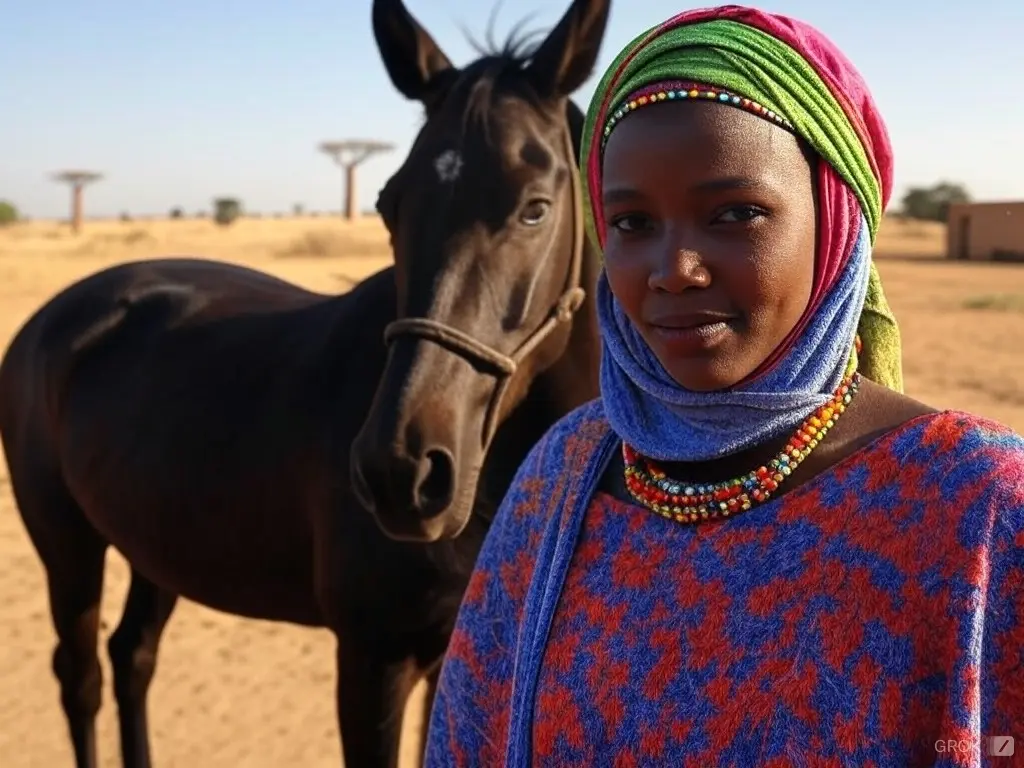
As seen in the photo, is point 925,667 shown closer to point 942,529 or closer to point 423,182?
point 942,529

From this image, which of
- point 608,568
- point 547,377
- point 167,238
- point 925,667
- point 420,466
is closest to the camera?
point 925,667

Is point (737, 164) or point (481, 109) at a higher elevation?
point (481, 109)

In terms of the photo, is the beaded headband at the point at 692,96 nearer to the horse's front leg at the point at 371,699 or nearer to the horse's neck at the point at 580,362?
the horse's neck at the point at 580,362

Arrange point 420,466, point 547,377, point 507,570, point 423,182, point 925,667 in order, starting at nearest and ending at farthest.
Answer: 1. point 925,667
2. point 507,570
3. point 420,466
4. point 423,182
5. point 547,377

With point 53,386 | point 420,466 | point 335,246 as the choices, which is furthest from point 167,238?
point 420,466

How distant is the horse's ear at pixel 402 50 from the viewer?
2695mm

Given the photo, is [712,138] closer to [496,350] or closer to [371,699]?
[496,350]

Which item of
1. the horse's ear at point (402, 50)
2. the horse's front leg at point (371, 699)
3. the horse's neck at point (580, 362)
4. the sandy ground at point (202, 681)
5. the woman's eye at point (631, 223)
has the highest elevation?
the horse's ear at point (402, 50)

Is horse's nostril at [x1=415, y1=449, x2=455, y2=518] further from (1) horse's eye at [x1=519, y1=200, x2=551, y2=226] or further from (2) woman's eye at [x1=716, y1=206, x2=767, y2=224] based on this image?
(2) woman's eye at [x1=716, y1=206, x2=767, y2=224]

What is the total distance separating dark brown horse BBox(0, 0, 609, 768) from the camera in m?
2.26

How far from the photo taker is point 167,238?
1476 inches

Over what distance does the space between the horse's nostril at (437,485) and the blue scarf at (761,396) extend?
1111 millimetres

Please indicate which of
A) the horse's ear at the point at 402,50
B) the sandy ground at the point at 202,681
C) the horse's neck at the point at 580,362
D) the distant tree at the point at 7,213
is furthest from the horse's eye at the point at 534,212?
the distant tree at the point at 7,213

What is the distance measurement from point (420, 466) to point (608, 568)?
1059 millimetres
